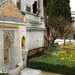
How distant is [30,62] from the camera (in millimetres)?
11297

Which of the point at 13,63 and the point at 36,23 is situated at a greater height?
the point at 36,23

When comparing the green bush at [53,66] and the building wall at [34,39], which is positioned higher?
the building wall at [34,39]

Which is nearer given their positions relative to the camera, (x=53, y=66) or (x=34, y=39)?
(x=53, y=66)

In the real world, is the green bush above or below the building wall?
below

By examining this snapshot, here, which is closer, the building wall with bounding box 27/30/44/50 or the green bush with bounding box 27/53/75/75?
the green bush with bounding box 27/53/75/75

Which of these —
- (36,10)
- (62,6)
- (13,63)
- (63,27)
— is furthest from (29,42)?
(62,6)

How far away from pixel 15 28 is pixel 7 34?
0.72 meters

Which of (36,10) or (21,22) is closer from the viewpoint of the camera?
(21,22)

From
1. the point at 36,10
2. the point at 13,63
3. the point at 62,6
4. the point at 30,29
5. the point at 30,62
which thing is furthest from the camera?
the point at 62,6

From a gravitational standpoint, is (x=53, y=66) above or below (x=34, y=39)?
below

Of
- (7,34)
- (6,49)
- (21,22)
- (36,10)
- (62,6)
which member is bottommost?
(6,49)

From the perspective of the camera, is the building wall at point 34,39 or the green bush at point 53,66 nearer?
the green bush at point 53,66

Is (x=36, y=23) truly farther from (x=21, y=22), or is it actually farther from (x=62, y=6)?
(x=62, y=6)

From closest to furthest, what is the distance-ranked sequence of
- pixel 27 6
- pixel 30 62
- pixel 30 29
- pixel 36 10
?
pixel 30 62
pixel 30 29
pixel 27 6
pixel 36 10
